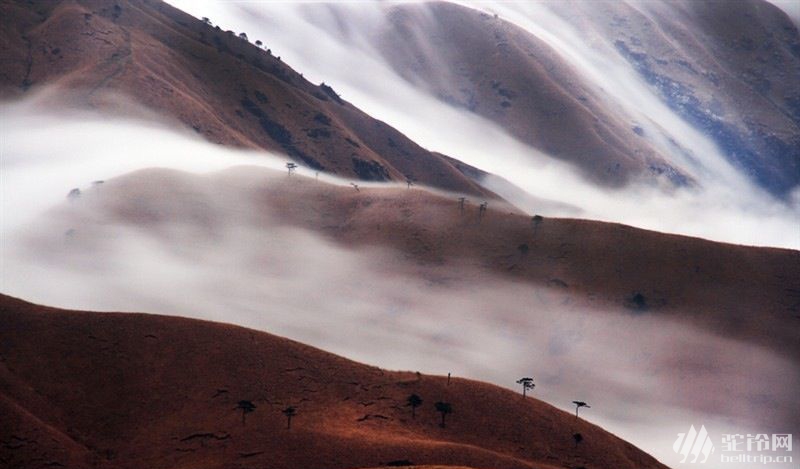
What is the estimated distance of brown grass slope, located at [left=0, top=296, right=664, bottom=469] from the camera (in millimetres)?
70281

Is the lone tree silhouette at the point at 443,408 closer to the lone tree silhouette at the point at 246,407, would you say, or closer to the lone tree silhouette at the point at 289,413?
the lone tree silhouette at the point at 289,413

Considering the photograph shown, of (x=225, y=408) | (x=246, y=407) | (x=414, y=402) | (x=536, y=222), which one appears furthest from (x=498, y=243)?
(x=225, y=408)

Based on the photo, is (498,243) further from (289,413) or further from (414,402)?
(289,413)

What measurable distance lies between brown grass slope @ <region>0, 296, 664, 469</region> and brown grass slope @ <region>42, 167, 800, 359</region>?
4607cm

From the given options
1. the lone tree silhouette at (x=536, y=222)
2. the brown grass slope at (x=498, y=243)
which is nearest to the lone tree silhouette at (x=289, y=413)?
the brown grass slope at (x=498, y=243)

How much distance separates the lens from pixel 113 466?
7069cm

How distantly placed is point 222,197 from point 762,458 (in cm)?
8595

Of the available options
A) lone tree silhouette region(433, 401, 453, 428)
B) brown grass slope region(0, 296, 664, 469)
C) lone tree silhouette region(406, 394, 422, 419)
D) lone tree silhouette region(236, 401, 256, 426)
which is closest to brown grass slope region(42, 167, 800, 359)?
brown grass slope region(0, 296, 664, 469)

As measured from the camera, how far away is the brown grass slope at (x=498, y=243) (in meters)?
128

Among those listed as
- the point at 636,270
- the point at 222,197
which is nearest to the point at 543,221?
the point at 636,270

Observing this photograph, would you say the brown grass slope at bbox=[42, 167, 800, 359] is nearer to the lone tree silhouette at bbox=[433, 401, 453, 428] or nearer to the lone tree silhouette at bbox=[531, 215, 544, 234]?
the lone tree silhouette at bbox=[531, 215, 544, 234]

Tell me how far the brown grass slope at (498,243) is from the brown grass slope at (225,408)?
151ft

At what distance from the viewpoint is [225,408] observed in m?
75.8

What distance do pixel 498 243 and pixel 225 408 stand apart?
231ft
